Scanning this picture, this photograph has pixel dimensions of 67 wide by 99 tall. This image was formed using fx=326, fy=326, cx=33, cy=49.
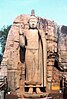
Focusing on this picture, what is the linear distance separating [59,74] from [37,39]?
1.65 meters

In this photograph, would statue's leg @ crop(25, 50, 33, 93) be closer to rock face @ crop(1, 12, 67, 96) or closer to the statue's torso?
the statue's torso

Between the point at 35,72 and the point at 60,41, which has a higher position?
the point at 60,41

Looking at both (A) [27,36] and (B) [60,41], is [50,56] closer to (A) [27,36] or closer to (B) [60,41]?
(A) [27,36]

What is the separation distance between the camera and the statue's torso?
10.4 meters

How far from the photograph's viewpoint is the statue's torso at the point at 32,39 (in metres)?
10.4

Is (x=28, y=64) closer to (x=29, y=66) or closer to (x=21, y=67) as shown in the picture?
(x=29, y=66)

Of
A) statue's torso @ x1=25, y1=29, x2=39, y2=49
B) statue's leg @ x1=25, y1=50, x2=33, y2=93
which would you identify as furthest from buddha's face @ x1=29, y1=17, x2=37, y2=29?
statue's leg @ x1=25, y1=50, x2=33, y2=93

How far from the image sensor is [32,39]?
1045 centimetres

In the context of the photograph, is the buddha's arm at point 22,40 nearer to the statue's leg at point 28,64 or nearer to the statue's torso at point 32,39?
the statue's torso at point 32,39

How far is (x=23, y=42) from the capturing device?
1042 centimetres

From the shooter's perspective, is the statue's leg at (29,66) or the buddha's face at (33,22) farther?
the buddha's face at (33,22)

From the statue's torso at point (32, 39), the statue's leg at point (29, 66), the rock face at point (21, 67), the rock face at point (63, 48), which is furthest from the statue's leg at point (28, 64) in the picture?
the rock face at point (63, 48)

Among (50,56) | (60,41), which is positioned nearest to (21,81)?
(50,56)

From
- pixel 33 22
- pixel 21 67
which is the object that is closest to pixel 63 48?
pixel 21 67
